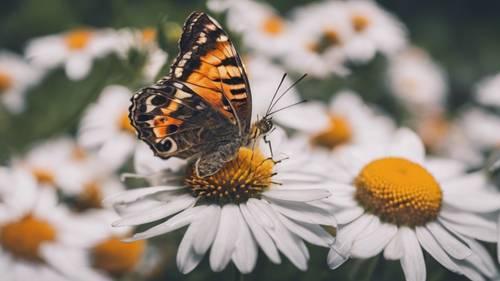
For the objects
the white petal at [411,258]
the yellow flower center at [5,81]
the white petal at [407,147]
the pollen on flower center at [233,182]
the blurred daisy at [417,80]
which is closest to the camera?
the white petal at [411,258]

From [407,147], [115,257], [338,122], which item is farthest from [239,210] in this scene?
[338,122]

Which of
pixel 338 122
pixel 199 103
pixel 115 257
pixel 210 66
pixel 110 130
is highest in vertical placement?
pixel 210 66

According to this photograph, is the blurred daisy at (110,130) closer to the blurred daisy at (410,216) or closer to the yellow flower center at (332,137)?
the yellow flower center at (332,137)

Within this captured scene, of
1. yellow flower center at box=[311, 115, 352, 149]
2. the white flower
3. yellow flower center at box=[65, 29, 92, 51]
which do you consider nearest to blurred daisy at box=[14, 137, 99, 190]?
yellow flower center at box=[65, 29, 92, 51]

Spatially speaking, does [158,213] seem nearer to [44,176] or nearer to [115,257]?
[115,257]

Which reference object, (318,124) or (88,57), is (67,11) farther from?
(318,124)

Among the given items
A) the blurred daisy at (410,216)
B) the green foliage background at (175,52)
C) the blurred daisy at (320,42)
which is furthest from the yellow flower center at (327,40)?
the blurred daisy at (410,216)
